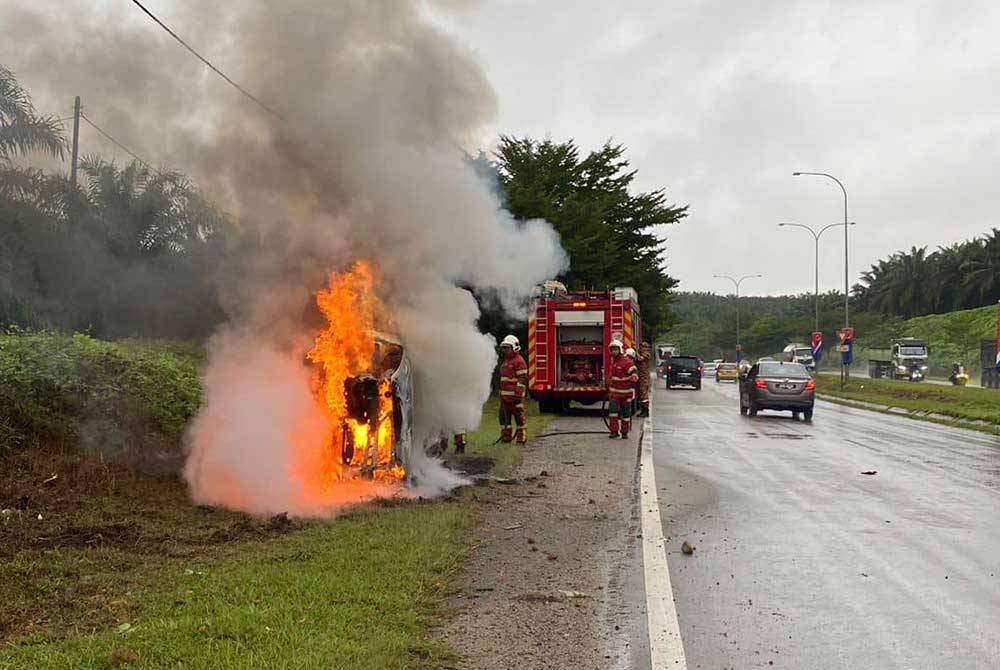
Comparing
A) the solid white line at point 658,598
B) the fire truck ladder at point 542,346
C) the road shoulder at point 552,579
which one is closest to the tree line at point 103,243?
the road shoulder at point 552,579

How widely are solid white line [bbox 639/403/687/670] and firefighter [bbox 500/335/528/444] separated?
16.9 ft

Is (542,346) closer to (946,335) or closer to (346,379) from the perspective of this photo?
(346,379)

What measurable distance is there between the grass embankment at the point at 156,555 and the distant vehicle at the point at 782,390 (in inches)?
622

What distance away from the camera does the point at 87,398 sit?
8.23 meters

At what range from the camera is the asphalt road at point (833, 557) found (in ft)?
15.6

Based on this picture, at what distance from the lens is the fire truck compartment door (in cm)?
2134

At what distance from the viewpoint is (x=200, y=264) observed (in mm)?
9727

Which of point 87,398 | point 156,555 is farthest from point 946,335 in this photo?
point 156,555

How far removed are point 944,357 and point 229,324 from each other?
66122 mm

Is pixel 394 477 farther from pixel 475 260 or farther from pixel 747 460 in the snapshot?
pixel 747 460

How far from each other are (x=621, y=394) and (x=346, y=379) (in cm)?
877

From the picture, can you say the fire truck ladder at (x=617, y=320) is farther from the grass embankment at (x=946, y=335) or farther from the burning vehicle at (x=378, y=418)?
the grass embankment at (x=946, y=335)

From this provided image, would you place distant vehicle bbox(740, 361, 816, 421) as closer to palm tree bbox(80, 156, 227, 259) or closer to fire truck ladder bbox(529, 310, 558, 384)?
fire truck ladder bbox(529, 310, 558, 384)

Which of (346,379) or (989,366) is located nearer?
(346,379)
